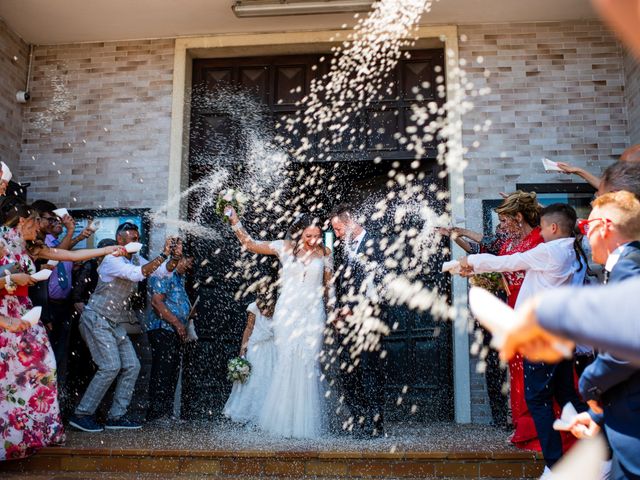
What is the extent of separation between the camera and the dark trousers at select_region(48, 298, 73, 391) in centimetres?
679

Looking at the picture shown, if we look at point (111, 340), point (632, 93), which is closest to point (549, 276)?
point (632, 93)

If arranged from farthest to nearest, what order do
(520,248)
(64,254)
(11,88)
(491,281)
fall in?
(11,88), (64,254), (491,281), (520,248)

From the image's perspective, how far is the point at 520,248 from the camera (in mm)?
5262

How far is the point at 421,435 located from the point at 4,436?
11.5ft

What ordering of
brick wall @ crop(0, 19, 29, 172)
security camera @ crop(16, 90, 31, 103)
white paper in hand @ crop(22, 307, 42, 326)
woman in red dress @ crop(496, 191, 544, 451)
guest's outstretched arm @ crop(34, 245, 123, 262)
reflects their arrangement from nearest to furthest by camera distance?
white paper in hand @ crop(22, 307, 42, 326)
woman in red dress @ crop(496, 191, 544, 451)
guest's outstretched arm @ crop(34, 245, 123, 262)
brick wall @ crop(0, 19, 29, 172)
security camera @ crop(16, 90, 31, 103)

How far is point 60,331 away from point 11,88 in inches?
127

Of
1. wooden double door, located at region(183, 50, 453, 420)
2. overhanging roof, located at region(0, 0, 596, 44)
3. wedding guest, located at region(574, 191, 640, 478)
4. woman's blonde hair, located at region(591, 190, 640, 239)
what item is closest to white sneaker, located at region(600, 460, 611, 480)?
wedding guest, located at region(574, 191, 640, 478)

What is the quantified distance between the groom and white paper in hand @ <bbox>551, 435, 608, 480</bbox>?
75.3 inches

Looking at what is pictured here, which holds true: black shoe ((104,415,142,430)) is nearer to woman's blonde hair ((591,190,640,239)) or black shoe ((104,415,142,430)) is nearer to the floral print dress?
the floral print dress

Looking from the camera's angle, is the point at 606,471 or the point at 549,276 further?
the point at 549,276

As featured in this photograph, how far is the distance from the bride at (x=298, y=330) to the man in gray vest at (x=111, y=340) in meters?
1.25

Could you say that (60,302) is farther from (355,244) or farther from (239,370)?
(355,244)

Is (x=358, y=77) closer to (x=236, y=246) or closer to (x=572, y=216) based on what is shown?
(x=236, y=246)

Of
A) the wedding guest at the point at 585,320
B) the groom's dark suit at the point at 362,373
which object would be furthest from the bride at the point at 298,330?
the wedding guest at the point at 585,320
